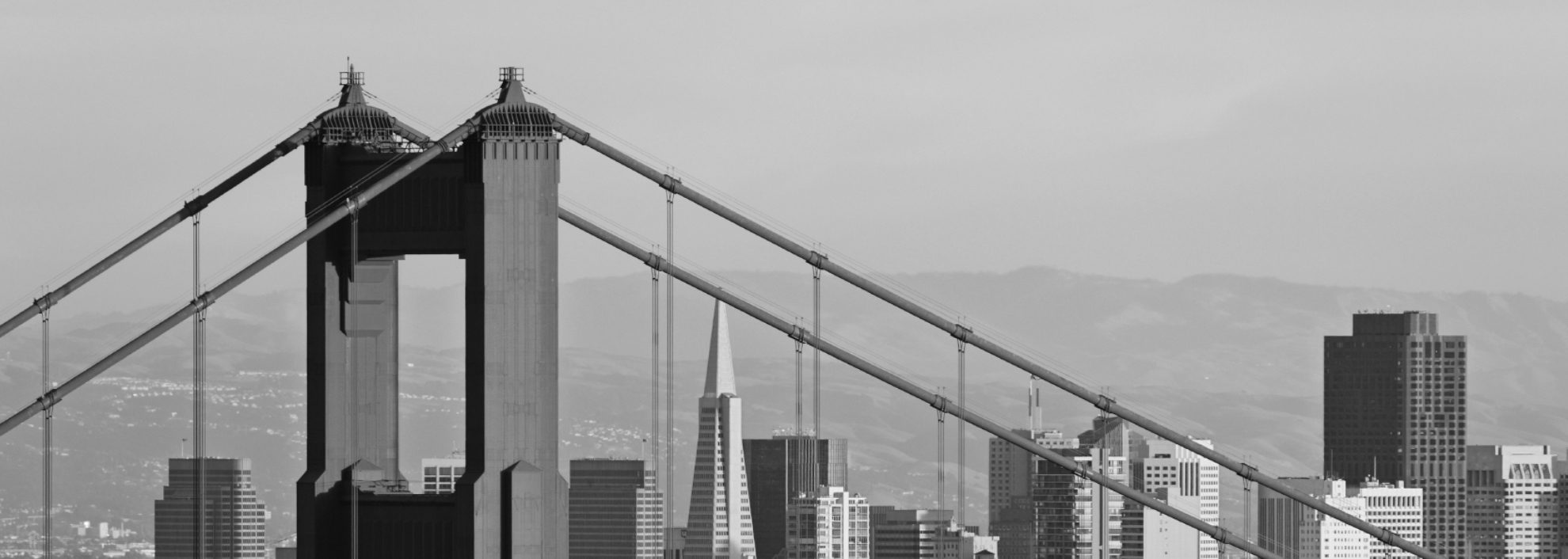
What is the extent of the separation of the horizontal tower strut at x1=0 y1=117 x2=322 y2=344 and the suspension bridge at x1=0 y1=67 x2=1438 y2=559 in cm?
4

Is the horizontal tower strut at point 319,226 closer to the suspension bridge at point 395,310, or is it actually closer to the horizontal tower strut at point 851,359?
the suspension bridge at point 395,310

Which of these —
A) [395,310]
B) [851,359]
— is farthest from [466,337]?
[851,359]

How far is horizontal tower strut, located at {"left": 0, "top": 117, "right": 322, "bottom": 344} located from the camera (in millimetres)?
51875

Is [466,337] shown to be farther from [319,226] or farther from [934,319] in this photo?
[934,319]

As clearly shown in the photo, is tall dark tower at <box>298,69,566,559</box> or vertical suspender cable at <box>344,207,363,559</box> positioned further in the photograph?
vertical suspender cable at <box>344,207,363,559</box>

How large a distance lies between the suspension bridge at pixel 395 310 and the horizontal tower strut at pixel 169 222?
4 centimetres

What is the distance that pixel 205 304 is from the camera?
2040 inches

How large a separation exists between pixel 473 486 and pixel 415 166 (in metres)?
5.45

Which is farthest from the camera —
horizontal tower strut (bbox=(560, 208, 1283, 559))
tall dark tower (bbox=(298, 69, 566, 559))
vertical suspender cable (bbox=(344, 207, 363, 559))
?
horizontal tower strut (bbox=(560, 208, 1283, 559))

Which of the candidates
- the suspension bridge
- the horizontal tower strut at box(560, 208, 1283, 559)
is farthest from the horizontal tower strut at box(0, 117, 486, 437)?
the horizontal tower strut at box(560, 208, 1283, 559)

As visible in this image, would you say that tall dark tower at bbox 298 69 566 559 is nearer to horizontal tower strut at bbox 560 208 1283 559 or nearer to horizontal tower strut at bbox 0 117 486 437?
horizontal tower strut at bbox 0 117 486 437

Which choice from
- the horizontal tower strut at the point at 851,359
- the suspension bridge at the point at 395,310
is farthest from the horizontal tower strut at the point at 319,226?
the horizontal tower strut at the point at 851,359

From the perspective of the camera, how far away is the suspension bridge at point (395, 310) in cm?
4972

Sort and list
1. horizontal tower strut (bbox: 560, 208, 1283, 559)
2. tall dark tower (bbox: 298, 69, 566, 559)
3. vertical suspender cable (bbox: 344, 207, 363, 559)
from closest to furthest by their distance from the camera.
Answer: tall dark tower (bbox: 298, 69, 566, 559) → vertical suspender cable (bbox: 344, 207, 363, 559) → horizontal tower strut (bbox: 560, 208, 1283, 559)
